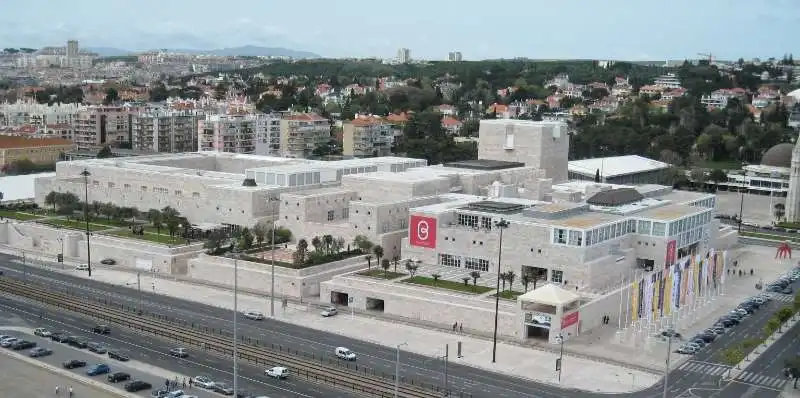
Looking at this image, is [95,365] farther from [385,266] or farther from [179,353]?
[385,266]

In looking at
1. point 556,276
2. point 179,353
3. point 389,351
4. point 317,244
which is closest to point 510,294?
point 556,276

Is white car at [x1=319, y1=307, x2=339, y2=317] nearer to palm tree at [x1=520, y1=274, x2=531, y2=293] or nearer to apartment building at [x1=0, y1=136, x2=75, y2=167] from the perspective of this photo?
palm tree at [x1=520, y1=274, x2=531, y2=293]

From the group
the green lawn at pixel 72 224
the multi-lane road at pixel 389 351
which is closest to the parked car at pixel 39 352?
the multi-lane road at pixel 389 351

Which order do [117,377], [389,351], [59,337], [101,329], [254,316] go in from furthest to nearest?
[254,316] → [101,329] → [389,351] → [59,337] → [117,377]

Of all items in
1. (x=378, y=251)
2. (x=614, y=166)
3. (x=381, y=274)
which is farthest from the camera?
(x=614, y=166)

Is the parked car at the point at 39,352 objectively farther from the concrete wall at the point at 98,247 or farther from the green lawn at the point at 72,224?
the green lawn at the point at 72,224

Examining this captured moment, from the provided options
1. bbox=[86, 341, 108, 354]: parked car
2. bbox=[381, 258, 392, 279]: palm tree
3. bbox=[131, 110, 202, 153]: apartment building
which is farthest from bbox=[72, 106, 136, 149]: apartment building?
bbox=[86, 341, 108, 354]: parked car

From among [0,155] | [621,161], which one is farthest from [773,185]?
[0,155]
